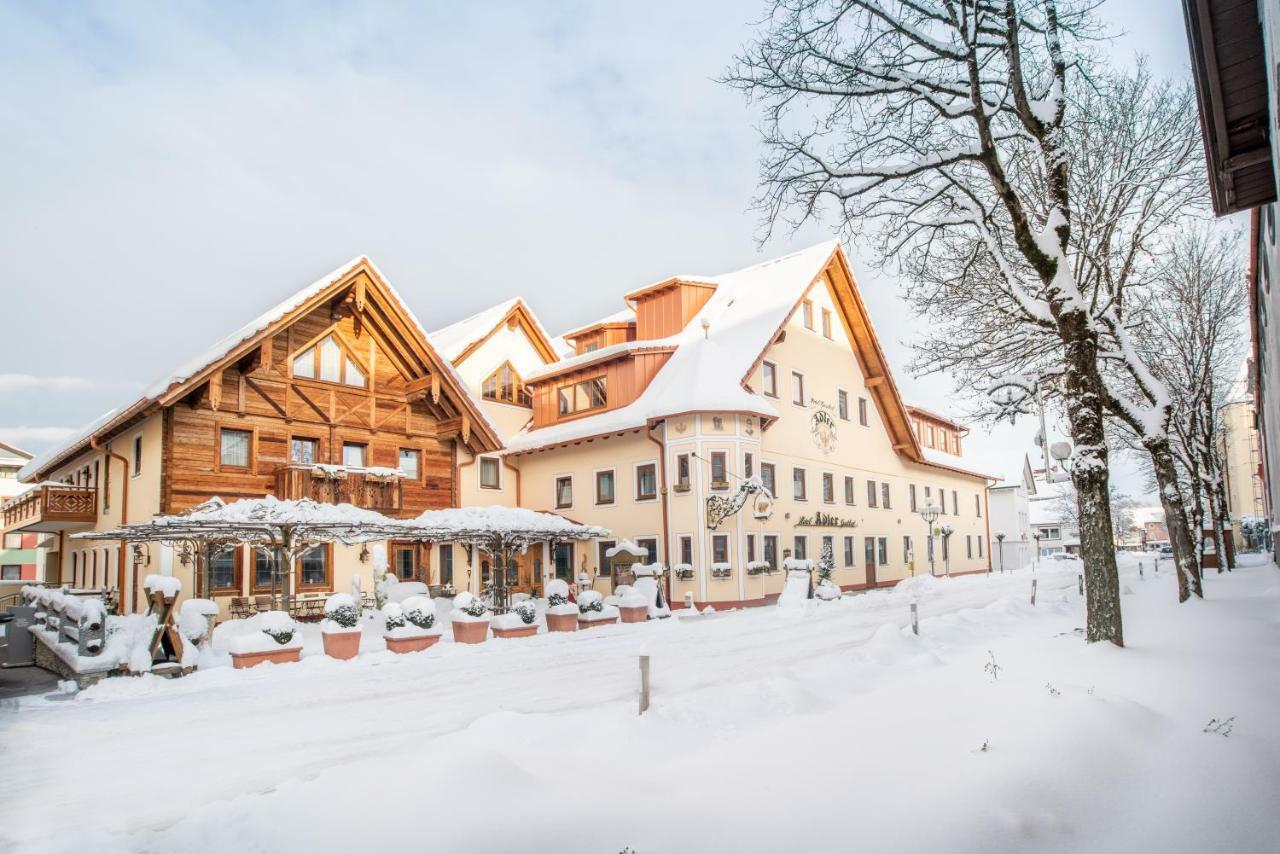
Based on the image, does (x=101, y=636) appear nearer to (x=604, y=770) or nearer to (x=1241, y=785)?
(x=604, y=770)

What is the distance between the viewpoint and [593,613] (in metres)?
22.6

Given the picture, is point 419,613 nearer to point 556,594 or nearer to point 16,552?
point 556,594

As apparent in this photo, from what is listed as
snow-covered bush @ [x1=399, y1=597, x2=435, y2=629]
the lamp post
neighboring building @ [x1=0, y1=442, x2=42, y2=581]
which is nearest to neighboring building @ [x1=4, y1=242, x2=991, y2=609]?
the lamp post

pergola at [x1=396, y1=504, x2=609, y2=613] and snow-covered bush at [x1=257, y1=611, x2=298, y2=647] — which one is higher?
pergola at [x1=396, y1=504, x2=609, y2=613]

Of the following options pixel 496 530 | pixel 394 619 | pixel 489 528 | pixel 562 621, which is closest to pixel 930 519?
pixel 562 621

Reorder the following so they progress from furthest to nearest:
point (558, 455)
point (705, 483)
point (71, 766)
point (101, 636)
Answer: point (558, 455) → point (705, 483) → point (101, 636) → point (71, 766)

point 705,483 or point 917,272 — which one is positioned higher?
point 917,272

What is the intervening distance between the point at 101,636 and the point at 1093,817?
15556mm

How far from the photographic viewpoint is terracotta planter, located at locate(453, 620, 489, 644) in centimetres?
1922

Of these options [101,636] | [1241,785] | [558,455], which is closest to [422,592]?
[558,455]

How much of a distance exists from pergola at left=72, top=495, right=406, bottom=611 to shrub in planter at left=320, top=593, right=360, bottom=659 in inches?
53.8

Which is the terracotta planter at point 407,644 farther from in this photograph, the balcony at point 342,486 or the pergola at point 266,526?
the balcony at point 342,486

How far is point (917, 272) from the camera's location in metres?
16.2

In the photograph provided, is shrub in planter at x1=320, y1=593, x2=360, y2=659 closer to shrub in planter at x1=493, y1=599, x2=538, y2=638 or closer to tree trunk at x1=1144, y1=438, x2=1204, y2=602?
shrub in planter at x1=493, y1=599, x2=538, y2=638
